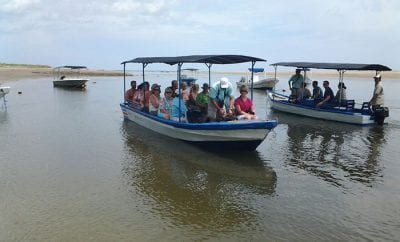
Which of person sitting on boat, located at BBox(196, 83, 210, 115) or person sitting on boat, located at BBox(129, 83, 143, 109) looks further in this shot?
person sitting on boat, located at BBox(129, 83, 143, 109)

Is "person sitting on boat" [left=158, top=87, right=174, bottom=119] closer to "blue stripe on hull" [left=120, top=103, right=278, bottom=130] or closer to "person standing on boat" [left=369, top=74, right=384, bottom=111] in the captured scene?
"blue stripe on hull" [left=120, top=103, right=278, bottom=130]

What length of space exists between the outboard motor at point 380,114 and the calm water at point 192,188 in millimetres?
2147

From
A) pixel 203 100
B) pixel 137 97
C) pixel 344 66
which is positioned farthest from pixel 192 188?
pixel 344 66

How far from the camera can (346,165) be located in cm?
1069

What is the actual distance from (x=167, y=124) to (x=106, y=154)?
2.42 metres

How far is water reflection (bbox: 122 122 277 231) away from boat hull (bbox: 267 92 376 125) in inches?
290

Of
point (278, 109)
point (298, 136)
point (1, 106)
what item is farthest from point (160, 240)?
point (1, 106)

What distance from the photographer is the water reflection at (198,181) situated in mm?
7297

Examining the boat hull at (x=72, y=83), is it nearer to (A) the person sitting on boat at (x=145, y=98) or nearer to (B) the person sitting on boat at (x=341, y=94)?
(A) the person sitting on boat at (x=145, y=98)

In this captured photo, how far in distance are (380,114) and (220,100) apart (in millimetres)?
8420

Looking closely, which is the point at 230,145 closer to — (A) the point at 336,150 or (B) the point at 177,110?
(B) the point at 177,110

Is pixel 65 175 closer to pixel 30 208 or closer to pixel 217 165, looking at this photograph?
pixel 30 208

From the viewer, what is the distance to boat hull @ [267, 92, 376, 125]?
17094mm

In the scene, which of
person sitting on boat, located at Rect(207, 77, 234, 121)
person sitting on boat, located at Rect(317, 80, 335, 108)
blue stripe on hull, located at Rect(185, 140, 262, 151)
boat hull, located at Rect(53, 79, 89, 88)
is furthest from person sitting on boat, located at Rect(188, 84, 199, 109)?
boat hull, located at Rect(53, 79, 89, 88)
